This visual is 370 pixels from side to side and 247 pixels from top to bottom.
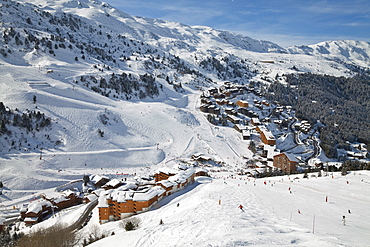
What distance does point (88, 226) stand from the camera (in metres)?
25.7

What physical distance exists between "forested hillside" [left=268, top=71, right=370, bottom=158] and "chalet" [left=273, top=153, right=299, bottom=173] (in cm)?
2217

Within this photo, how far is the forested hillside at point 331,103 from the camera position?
239ft

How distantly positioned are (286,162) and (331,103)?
8727 centimetres

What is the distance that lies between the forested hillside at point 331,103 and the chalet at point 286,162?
22.2 meters

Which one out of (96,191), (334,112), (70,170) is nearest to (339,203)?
(96,191)

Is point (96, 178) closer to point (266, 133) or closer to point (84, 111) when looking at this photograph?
point (84, 111)

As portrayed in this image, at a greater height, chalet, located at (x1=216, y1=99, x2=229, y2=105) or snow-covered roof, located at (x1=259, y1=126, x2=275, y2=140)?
chalet, located at (x1=216, y1=99, x2=229, y2=105)

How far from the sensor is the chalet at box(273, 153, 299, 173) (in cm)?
4400

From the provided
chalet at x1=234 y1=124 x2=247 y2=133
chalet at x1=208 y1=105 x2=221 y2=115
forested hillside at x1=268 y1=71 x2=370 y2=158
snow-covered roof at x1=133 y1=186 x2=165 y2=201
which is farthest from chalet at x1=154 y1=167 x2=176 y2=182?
forested hillside at x1=268 y1=71 x2=370 y2=158

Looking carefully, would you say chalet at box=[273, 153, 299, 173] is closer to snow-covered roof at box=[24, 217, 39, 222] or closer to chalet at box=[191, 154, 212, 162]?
chalet at box=[191, 154, 212, 162]

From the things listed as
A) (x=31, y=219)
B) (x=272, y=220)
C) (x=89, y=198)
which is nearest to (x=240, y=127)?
(x=89, y=198)

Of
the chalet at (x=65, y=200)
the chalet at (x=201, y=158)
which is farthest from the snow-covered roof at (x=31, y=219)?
the chalet at (x=201, y=158)

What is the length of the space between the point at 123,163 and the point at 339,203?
36764 mm

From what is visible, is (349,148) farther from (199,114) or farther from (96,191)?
(96,191)
